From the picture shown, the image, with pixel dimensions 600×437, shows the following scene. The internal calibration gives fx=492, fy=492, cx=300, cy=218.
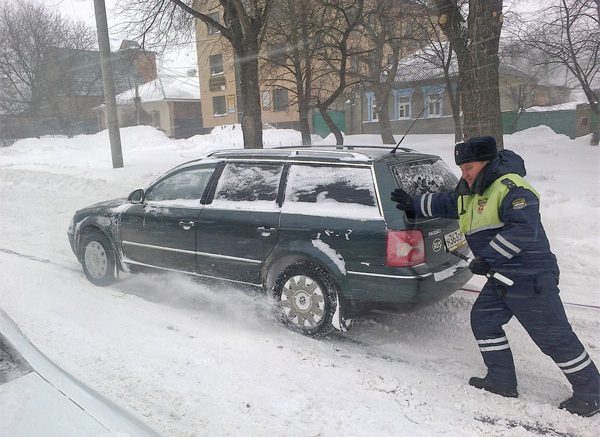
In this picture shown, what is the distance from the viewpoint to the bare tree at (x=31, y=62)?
38.1 metres

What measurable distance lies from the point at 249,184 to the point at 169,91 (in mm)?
42747

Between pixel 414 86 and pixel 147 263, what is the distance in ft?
95.1

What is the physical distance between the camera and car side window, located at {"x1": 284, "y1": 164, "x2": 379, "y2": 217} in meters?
4.09

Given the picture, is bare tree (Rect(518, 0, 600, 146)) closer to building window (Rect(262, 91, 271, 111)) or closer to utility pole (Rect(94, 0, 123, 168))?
utility pole (Rect(94, 0, 123, 168))

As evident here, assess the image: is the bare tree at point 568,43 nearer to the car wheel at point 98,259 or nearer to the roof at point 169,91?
the car wheel at point 98,259

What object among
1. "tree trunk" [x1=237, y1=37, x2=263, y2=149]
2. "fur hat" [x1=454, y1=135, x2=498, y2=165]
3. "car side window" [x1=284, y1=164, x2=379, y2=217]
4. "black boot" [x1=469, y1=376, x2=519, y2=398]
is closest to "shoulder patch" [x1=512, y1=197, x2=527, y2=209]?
"fur hat" [x1=454, y1=135, x2=498, y2=165]

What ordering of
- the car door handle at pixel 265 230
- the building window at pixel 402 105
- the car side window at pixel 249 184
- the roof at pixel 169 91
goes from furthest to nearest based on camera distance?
the roof at pixel 169 91 < the building window at pixel 402 105 < the car side window at pixel 249 184 < the car door handle at pixel 265 230

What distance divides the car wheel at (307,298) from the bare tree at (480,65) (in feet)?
16.5

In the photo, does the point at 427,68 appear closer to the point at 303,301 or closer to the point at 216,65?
the point at 216,65

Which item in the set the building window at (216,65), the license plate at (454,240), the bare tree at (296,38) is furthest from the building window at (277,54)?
the building window at (216,65)

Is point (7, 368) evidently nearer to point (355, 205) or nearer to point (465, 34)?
point (355, 205)

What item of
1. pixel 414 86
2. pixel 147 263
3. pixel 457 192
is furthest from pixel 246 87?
pixel 414 86

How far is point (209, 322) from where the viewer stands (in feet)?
15.4

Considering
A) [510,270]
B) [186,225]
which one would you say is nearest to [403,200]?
[510,270]
